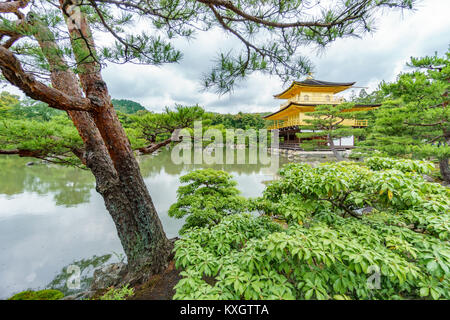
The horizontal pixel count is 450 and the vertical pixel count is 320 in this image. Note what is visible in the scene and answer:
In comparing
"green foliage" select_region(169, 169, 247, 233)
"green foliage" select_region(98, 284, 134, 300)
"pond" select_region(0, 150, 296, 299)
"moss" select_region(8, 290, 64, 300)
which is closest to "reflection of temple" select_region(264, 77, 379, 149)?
"pond" select_region(0, 150, 296, 299)

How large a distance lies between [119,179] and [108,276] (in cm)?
108

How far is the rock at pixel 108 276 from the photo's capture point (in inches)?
67.2

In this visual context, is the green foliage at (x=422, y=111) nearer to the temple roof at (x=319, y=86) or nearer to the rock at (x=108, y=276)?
the rock at (x=108, y=276)

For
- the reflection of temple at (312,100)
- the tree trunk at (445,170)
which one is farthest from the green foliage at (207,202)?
the reflection of temple at (312,100)

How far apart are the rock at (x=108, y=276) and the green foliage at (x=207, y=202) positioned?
0.69m

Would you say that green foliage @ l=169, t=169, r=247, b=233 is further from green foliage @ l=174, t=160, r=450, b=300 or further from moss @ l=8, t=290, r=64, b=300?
moss @ l=8, t=290, r=64, b=300

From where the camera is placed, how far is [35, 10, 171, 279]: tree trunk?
136 cm

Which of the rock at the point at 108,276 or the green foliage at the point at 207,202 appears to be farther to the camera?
the green foliage at the point at 207,202

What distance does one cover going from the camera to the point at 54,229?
2.79 m

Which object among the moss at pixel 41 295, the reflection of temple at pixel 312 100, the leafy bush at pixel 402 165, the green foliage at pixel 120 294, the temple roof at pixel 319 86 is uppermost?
the temple roof at pixel 319 86

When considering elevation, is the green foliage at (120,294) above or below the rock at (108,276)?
above

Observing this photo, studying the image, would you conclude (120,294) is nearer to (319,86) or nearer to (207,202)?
(207,202)

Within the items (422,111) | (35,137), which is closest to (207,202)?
(35,137)

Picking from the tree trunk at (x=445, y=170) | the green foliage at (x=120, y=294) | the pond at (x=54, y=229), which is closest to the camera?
the green foliage at (x=120, y=294)
